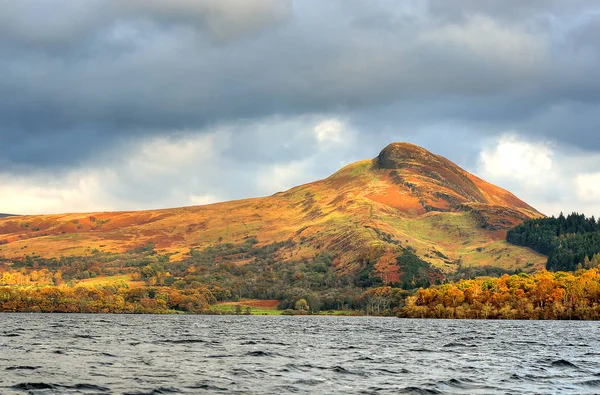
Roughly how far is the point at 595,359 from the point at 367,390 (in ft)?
150

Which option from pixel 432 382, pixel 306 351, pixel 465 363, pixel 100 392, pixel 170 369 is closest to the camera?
pixel 100 392

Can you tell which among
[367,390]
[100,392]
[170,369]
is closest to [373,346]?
[170,369]

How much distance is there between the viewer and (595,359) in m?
90.0

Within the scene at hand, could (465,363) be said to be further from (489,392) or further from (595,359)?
(489,392)

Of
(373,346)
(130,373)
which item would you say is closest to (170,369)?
(130,373)

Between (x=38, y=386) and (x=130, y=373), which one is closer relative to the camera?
(x=38, y=386)

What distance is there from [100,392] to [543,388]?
3698 centimetres

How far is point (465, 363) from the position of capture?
83.8m

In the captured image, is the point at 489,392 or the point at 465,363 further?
the point at 465,363

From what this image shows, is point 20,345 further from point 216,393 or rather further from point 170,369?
point 216,393

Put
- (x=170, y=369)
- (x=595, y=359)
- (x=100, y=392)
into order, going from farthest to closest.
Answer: (x=595, y=359), (x=170, y=369), (x=100, y=392)

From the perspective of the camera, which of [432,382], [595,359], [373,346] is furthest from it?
[373,346]

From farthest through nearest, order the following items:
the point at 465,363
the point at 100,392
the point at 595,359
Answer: the point at 595,359, the point at 465,363, the point at 100,392

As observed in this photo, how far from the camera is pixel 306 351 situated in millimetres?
102312
